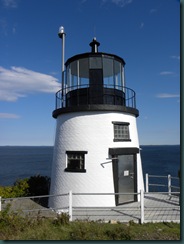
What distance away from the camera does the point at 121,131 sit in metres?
11.2

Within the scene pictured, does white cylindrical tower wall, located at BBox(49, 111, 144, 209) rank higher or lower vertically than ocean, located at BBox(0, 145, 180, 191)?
higher

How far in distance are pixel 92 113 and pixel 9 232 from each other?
5.93m

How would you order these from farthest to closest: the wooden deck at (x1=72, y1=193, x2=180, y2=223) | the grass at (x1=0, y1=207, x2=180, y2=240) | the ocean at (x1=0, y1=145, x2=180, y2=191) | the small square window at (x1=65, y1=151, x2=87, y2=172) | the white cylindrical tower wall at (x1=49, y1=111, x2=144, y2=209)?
the ocean at (x1=0, y1=145, x2=180, y2=191) → the small square window at (x1=65, y1=151, x2=87, y2=172) → the white cylindrical tower wall at (x1=49, y1=111, x2=144, y2=209) → the wooden deck at (x1=72, y1=193, x2=180, y2=223) → the grass at (x1=0, y1=207, x2=180, y2=240)

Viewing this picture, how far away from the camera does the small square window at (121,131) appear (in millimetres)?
11074

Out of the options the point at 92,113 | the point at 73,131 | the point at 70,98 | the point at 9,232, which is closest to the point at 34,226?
the point at 9,232

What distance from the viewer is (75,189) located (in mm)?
10492

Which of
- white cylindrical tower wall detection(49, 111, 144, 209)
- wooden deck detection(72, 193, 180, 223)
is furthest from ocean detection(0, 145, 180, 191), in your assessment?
wooden deck detection(72, 193, 180, 223)

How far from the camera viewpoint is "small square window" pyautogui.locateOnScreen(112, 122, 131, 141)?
436 inches

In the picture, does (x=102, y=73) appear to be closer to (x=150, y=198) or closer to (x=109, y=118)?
(x=109, y=118)

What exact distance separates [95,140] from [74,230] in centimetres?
443

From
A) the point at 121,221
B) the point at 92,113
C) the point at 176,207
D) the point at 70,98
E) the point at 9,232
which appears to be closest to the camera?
the point at 9,232

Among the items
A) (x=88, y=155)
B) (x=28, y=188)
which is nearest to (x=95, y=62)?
(x=88, y=155)

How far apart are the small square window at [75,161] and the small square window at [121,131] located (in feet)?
5.79

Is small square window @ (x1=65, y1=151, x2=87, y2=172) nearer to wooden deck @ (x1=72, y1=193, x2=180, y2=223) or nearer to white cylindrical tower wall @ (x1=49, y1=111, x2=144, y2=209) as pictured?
white cylindrical tower wall @ (x1=49, y1=111, x2=144, y2=209)
